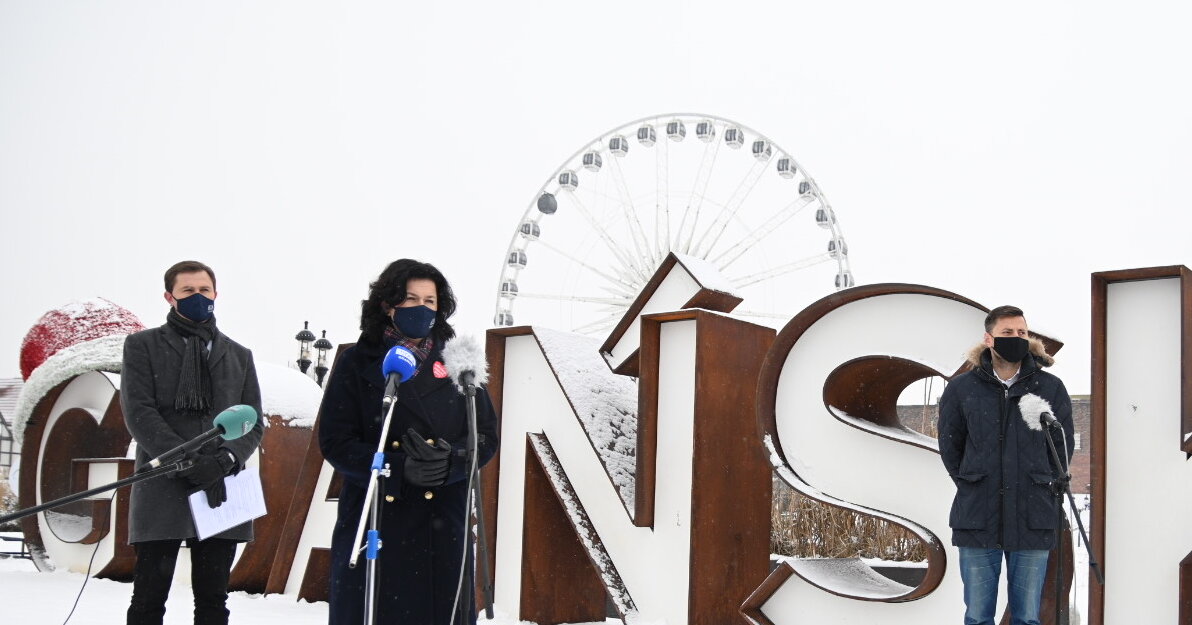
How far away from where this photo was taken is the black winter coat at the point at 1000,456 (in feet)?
12.2

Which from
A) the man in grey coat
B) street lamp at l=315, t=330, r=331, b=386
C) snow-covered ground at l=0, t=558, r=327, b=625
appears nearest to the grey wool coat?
the man in grey coat

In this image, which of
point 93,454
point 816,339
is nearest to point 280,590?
point 93,454

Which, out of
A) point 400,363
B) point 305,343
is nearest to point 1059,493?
point 400,363

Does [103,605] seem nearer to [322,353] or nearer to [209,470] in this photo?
[209,470]

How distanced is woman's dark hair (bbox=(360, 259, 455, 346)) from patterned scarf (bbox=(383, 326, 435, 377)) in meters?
0.02

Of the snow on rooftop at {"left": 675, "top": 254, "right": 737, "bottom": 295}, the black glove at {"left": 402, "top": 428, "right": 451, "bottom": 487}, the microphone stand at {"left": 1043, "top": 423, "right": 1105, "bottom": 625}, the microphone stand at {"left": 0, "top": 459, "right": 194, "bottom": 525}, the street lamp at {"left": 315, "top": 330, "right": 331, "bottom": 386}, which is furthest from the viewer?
the street lamp at {"left": 315, "top": 330, "right": 331, "bottom": 386}

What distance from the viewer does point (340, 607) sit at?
10.2ft

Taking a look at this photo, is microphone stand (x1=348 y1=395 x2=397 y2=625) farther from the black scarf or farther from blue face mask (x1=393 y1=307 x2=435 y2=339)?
the black scarf

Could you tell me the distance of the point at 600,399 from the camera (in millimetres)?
6000

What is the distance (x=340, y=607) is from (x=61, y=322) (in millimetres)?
10751

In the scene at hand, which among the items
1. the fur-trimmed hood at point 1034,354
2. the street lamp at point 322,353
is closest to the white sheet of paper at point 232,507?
the fur-trimmed hood at point 1034,354

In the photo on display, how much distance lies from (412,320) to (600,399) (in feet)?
9.01

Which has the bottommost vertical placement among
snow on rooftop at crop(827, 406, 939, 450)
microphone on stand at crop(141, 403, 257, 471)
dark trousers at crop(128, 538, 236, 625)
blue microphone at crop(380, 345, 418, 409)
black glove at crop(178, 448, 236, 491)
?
dark trousers at crop(128, 538, 236, 625)

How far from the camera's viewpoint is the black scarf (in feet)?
13.1
